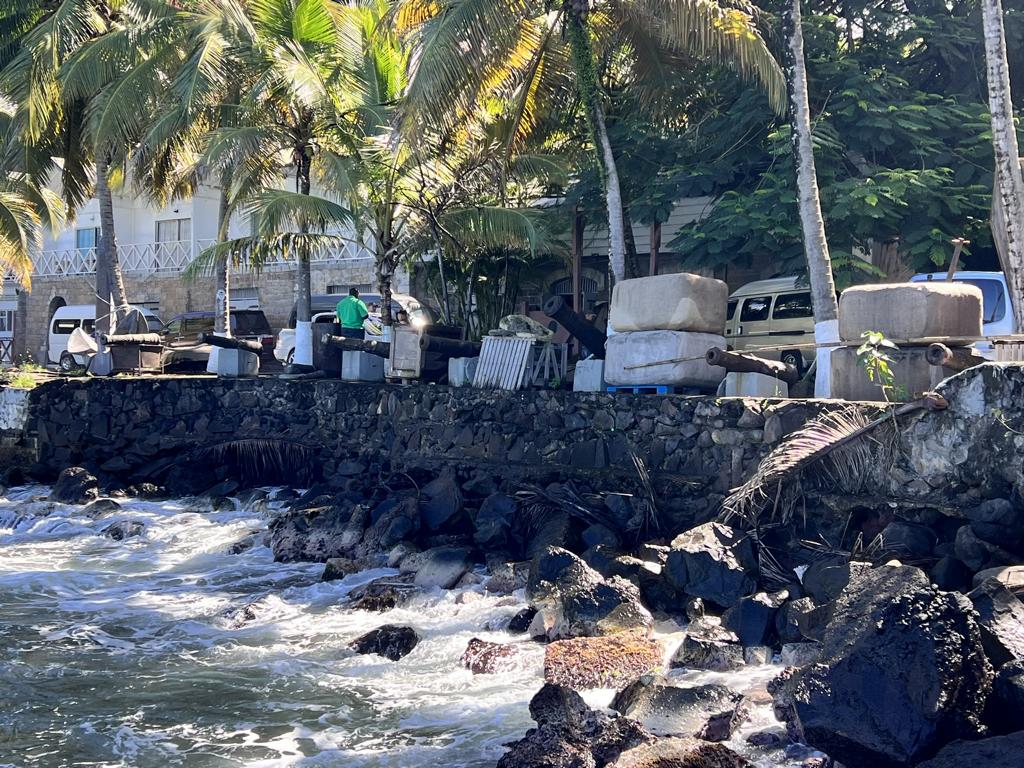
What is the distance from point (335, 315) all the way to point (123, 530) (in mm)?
8583

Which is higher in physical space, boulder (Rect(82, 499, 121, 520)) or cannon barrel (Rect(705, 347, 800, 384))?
cannon barrel (Rect(705, 347, 800, 384))

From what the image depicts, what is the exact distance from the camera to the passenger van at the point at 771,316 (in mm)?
15617

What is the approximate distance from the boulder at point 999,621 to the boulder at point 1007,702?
31cm

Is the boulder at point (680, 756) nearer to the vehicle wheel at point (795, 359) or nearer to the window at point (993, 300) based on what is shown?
the vehicle wheel at point (795, 359)

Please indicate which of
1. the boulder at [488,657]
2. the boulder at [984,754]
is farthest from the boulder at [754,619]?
the boulder at [984,754]

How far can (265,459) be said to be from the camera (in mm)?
16453

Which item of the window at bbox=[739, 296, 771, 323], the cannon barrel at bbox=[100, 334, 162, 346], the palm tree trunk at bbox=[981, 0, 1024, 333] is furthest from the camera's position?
the cannon barrel at bbox=[100, 334, 162, 346]

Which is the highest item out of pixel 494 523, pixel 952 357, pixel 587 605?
pixel 952 357

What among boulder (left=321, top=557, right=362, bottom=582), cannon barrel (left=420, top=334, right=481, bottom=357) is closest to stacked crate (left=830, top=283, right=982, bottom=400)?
boulder (left=321, top=557, right=362, bottom=582)

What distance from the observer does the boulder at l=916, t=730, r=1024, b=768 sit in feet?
18.0

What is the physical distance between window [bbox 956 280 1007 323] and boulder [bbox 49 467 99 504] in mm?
12783

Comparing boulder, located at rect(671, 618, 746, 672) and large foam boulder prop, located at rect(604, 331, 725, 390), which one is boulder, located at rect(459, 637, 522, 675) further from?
large foam boulder prop, located at rect(604, 331, 725, 390)

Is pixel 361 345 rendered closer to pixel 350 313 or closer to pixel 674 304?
pixel 350 313

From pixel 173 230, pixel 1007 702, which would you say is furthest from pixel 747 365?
Result: pixel 173 230
